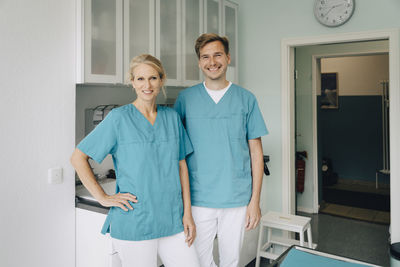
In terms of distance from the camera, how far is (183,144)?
1820 mm

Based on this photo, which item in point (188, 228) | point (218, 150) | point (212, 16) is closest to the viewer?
point (188, 228)

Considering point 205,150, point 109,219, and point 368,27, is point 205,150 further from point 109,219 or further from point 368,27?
point 368,27

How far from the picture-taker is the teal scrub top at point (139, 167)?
63.8 inches

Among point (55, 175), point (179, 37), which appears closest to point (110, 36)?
point (179, 37)

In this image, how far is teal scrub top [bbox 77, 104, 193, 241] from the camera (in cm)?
162

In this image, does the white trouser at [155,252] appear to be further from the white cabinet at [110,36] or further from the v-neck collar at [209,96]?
the white cabinet at [110,36]

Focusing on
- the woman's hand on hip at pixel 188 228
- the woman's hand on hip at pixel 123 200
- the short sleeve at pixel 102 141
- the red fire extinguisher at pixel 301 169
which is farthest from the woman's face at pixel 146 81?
the red fire extinguisher at pixel 301 169

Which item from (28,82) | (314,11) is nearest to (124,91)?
(28,82)

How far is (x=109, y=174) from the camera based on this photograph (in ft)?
9.20

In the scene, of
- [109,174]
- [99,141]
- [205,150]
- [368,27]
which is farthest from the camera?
[368,27]

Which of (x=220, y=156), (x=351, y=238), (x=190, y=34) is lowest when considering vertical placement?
(x=351, y=238)

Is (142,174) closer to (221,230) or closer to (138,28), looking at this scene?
(221,230)

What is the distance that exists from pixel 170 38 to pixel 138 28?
34cm

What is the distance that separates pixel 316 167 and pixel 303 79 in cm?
123
